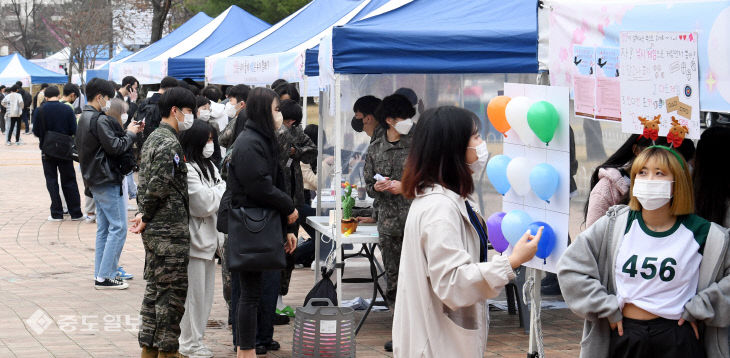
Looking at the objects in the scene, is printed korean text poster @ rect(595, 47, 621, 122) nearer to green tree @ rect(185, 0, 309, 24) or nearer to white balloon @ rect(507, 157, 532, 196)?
white balloon @ rect(507, 157, 532, 196)

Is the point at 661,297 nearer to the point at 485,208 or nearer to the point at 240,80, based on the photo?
the point at 485,208

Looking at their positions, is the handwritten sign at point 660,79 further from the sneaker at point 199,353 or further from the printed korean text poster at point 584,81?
the sneaker at point 199,353

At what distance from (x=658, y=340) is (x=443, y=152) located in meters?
1.11

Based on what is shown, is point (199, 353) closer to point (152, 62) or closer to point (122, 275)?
point (122, 275)

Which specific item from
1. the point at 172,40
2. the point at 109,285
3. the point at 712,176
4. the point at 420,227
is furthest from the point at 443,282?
the point at 172,40

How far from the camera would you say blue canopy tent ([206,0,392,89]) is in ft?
33.3

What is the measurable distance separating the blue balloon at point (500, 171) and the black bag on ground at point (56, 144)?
9.30 m

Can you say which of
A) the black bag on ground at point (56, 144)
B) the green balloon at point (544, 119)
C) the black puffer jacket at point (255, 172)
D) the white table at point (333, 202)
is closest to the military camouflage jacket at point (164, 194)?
the black puffer jacket at point (255, 172)

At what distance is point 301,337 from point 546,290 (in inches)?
138

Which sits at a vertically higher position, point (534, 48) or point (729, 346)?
point (534, 48)

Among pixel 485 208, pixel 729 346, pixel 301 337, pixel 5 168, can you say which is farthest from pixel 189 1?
pixel 729 346

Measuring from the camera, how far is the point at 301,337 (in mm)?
6098

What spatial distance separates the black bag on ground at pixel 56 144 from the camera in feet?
43.0

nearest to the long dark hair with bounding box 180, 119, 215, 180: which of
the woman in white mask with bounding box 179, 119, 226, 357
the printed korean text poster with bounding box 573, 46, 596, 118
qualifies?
the woman in white mask with bounding box 179, 119, 226, 357
